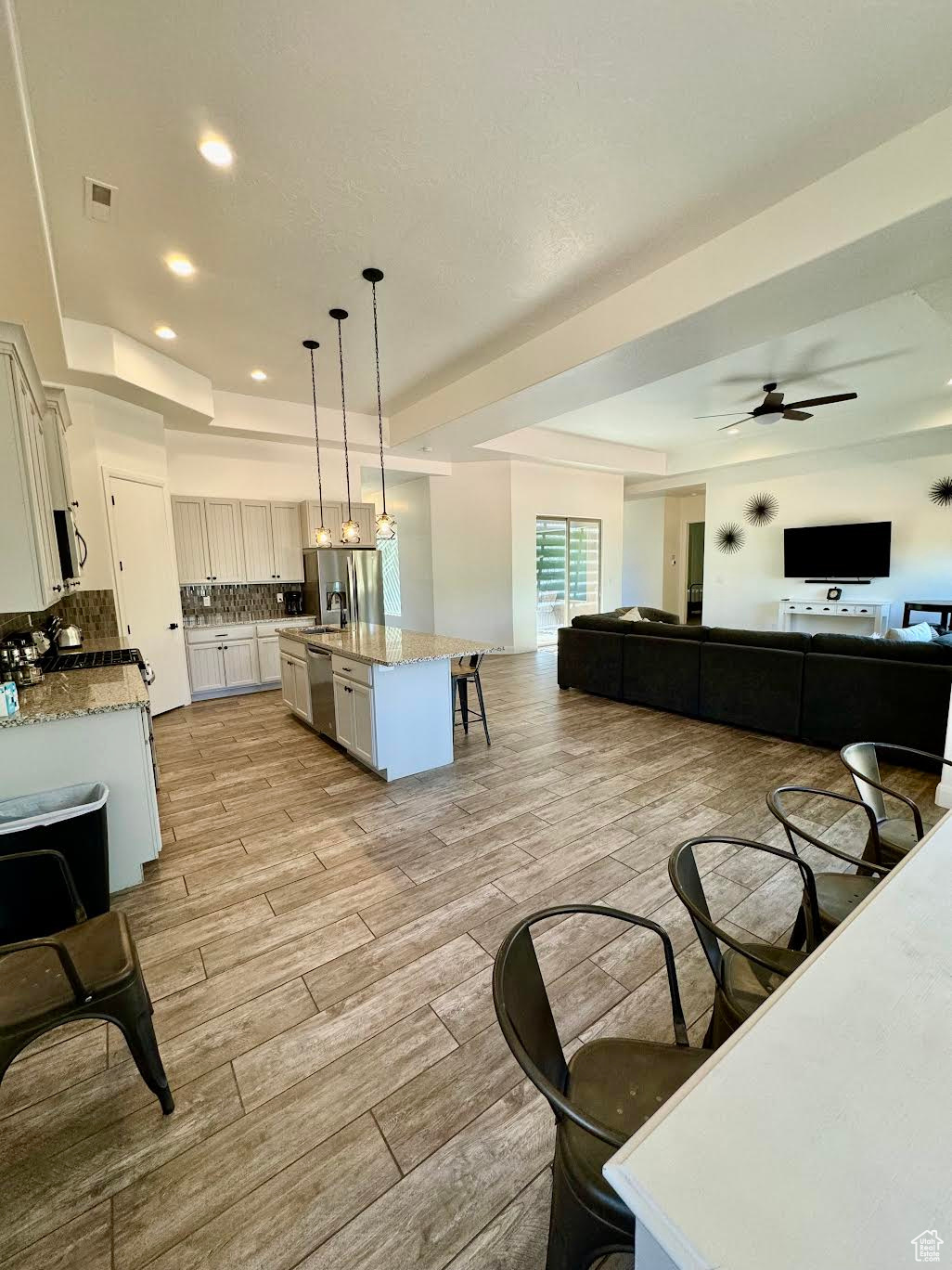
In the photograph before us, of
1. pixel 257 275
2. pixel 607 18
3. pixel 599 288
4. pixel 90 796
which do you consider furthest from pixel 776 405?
pixel 90 796

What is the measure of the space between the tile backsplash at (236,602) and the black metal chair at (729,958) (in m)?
5.77

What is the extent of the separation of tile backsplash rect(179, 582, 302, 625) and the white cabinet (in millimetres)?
227

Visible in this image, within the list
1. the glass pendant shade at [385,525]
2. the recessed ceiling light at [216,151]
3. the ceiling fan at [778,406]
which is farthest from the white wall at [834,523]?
the recessed ceiling light at [216,151]

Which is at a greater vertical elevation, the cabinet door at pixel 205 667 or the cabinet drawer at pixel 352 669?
the cabinet drawer at pixel 352 669

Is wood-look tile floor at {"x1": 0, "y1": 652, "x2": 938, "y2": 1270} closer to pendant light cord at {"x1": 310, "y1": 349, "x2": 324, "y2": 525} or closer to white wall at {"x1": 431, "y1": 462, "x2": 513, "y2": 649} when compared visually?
pendant light cord at {"x1": 310, "y1": 349, "x2": 324, "y2": 525}

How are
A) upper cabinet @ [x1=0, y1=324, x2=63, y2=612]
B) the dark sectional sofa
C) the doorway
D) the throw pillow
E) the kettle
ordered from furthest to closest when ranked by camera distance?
the doorway, the throw pillow, the kettle, the dark sectional sofa, upper cabinet @ [x1=0, y1=324, x2=63, y2=612]

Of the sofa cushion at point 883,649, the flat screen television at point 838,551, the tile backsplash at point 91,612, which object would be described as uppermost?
the flat screen television at point 838,551

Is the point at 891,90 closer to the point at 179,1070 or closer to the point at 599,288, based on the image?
the point at 599,288

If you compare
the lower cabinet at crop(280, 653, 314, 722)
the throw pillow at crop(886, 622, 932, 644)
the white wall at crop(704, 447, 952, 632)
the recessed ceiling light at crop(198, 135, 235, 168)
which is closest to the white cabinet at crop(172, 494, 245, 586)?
the lower cabinet at crop(280, 653, 314, 722)

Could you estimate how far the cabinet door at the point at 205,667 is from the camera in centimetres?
557

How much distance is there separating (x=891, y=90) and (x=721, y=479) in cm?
748

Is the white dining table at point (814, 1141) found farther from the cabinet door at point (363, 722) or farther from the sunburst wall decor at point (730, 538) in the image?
the sunburst wall decor at point (730, 538)

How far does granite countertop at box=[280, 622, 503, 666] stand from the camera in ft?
11.0

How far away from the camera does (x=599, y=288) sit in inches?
140
